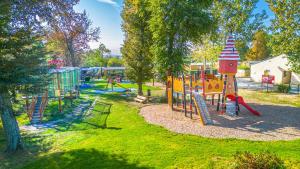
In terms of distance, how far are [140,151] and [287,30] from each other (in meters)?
21.4

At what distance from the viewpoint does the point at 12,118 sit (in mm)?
10281

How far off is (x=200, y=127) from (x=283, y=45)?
16633 millimetres

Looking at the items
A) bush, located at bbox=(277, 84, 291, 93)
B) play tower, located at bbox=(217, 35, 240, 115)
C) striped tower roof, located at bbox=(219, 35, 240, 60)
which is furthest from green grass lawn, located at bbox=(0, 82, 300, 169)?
bush, located at bbox=(277, 84, 291, 93)

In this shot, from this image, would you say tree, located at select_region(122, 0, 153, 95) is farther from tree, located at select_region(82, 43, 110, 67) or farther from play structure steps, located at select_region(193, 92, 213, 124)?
tree, located at select_region(82, 43, 110, 67)

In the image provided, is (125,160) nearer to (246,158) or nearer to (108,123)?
(246,158)

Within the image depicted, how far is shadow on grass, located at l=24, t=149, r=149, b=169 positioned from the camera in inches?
326

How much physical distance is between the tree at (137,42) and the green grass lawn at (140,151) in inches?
462

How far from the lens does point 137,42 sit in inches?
907

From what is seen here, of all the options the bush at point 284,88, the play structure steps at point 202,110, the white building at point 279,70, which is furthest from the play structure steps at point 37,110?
the white building at point 279,70

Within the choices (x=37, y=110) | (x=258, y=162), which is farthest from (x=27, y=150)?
(x=258, y=162)

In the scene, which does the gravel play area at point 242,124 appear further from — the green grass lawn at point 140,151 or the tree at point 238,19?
the tree at point 238,19

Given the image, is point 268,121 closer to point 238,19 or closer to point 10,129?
point 10,129

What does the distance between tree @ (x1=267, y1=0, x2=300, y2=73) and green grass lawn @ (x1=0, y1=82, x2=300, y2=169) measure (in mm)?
15697

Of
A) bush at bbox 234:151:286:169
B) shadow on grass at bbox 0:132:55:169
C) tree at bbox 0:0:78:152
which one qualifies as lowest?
shadow on grass at bbox 0:132:55:169
